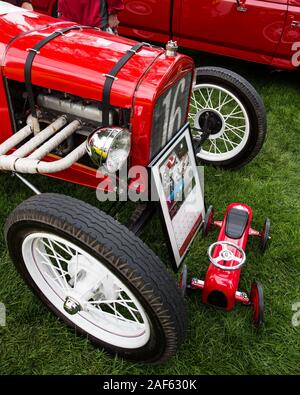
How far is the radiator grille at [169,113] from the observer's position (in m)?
2.05

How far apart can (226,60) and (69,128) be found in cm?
357

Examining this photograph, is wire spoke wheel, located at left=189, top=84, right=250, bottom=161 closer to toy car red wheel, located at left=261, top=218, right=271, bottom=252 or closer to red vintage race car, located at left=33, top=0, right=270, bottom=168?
red vintage race car, located at left=33, top=0, right=270, bottom=168

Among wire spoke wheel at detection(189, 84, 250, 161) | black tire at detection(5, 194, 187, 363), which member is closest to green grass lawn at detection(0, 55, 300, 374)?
wire spoke wheel at detection(189, 84, 250, 161)

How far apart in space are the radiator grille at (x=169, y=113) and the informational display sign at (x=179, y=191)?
0.04 m

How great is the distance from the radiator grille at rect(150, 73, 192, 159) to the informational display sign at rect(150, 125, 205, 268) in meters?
0.04

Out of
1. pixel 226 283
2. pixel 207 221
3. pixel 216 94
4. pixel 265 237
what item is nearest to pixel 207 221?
pixel 207 221

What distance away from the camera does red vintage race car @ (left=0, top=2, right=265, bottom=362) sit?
5.23ft

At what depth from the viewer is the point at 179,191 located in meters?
2.33

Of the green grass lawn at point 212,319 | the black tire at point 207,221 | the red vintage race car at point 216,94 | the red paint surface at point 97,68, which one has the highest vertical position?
the red paint surface at point 97,68

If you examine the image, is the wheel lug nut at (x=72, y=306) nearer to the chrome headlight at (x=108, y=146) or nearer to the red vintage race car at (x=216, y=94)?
the chrome headlight at (x=108, y=146)

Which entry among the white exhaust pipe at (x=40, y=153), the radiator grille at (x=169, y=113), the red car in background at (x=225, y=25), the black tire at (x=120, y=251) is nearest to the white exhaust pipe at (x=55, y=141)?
the white exhaust pipe at (x=40, y=153)

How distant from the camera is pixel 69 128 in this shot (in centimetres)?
210

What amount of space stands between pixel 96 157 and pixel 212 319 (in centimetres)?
110
